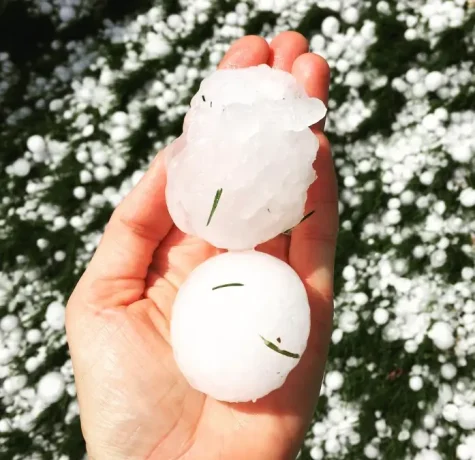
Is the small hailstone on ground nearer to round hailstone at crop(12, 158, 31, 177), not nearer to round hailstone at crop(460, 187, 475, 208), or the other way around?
round hailstone at crop(460, 187, 475, 208)

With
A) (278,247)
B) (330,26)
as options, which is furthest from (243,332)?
(330,26)

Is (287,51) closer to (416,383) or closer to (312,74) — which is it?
(312,74)

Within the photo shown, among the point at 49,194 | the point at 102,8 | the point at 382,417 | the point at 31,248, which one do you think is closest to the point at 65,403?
the point at 31,248

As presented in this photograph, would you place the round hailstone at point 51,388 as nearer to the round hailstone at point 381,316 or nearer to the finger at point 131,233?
the finger at point 131,233

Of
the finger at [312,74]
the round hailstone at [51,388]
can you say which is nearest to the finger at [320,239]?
the finger at [312,74]

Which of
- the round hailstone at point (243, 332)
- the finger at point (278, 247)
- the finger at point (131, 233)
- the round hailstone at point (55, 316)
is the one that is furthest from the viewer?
the round hailstone at point (55, 316)

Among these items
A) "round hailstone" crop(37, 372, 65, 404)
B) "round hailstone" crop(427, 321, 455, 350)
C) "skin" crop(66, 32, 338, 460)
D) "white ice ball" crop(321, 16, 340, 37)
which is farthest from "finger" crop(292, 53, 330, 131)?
"round hailstone" crop(37, 372, 65, 404)

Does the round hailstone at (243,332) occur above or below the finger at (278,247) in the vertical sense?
above
